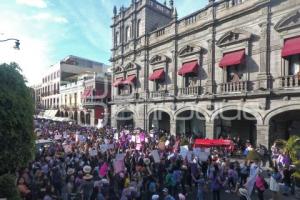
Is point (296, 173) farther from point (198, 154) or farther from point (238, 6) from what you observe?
point (238, 6)

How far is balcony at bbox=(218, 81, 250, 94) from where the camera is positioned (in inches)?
751

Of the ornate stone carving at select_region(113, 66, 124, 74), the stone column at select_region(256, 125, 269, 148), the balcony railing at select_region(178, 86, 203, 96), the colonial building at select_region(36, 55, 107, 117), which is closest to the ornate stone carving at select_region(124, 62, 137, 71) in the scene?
the ornate stone carving at select_region(113, 66, 124, 74)

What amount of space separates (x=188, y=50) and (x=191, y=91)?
345 cm

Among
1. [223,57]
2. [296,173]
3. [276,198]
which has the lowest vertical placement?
[276,198]

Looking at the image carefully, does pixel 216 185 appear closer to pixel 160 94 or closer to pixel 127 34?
pixel 160 94

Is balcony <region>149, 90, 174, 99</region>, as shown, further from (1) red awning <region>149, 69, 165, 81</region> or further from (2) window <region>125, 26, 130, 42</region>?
(2) window <region>125, 26, 130, 42</region>

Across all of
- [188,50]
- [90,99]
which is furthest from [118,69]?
[188,50]

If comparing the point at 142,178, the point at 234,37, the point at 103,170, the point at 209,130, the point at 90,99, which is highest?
the point at 234,37

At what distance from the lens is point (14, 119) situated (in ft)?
22.8

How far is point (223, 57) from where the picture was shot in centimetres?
2092

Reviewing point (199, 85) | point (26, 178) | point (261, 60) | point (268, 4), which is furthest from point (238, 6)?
point (26, 178)

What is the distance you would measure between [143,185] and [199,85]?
13.6m

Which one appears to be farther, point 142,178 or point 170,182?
point 142,178

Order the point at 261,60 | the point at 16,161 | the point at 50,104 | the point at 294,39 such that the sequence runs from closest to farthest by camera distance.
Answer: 1. the point at 16,161
2. the point at 294,39
3. the point at 261,60
4. the point at 50,104
